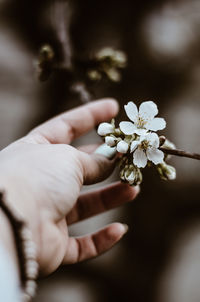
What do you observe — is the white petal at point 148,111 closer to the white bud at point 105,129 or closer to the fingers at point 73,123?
the white bud at point 105,129

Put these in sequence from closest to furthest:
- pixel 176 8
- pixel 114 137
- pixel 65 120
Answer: pixel 114 137 < pixel 65 120 < pixel 176 8

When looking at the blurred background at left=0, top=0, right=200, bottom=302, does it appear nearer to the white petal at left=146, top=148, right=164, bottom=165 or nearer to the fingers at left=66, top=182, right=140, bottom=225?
the fingers at left=66, top=182, right=140, bottom=225

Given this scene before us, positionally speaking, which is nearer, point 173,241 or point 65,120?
point 65,120

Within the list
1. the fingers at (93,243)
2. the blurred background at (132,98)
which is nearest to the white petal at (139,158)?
the fingers at (93,243)

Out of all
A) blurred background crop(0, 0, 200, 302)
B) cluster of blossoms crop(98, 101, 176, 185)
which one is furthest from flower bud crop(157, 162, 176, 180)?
blurred background crop(0, 0, 200, 302)

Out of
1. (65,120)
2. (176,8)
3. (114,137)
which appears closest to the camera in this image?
(114,137)

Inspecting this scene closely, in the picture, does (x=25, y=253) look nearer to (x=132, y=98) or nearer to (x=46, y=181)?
(x=46, y=181)

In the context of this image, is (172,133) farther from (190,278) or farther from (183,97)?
(190,278)

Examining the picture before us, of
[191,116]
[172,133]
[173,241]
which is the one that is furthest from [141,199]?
[191,116]
